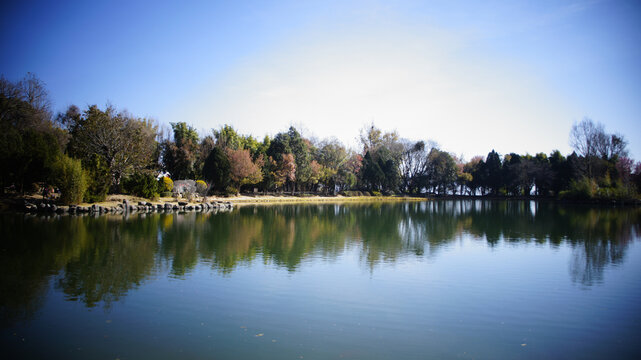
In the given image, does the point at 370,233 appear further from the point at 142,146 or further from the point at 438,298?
the point at 142,146

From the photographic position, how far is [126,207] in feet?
82.1

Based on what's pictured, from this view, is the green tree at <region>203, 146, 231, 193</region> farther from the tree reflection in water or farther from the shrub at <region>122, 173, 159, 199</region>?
the tree reflection in water

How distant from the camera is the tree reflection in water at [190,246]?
819 centimetres

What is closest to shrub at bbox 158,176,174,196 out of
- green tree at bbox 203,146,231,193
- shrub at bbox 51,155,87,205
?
green tree at bbox 203,146,231,193

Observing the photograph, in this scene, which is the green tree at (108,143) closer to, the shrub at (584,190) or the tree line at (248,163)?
the tree line at (248,163)

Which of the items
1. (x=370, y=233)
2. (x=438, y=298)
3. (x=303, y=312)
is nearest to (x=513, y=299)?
(x=438, y=298)

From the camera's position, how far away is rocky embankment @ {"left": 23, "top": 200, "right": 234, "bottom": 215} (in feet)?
73.2

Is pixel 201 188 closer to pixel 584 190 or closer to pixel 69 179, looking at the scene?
pixel 69 179

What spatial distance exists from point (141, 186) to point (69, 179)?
20.8ft

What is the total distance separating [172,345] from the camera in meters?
5.30

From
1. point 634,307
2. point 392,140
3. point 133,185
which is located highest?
point 392,140

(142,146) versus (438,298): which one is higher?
(142,146)

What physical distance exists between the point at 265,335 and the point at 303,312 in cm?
114

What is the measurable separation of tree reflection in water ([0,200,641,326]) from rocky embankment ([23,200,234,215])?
301 centimetres
